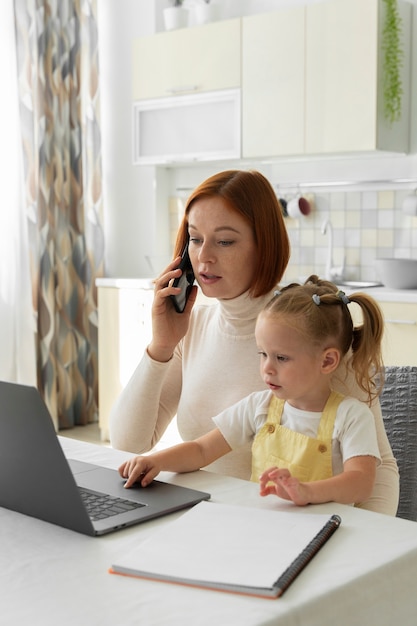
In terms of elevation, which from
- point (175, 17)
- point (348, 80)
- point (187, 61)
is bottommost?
point (348, 80)

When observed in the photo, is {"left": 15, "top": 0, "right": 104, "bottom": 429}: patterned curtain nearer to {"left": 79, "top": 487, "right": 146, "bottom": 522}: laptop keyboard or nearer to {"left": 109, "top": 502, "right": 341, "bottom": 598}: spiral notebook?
{"left": 79, "top": 487, "right": 146, "bottom": 522}: laptop keyboard

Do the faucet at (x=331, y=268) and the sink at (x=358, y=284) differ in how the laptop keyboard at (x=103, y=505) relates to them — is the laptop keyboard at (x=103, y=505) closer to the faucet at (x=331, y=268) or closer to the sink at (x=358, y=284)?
the sink at (x=358, y=284)

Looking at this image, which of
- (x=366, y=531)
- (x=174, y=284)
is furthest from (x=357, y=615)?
(x=174, y=284)

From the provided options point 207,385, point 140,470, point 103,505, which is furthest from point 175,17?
point 103,505

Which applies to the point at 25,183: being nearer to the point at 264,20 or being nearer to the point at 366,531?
the point at 264,20

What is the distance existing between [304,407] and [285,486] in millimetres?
312

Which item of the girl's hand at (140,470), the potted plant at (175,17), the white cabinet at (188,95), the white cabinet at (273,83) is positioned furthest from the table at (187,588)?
the potted plant at (175,17)

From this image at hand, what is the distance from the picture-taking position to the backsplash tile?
4.18 meters

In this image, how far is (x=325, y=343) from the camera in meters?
1.59

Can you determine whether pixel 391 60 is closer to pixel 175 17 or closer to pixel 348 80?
pixel 348 80

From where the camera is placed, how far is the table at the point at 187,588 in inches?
36.6

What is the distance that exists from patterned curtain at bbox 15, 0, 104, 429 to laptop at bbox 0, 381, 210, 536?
342 centimetres

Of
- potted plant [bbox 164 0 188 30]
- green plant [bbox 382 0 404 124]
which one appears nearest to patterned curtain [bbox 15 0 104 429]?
potted plant [bbox 164 0 188 30]

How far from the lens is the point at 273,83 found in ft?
13.6
